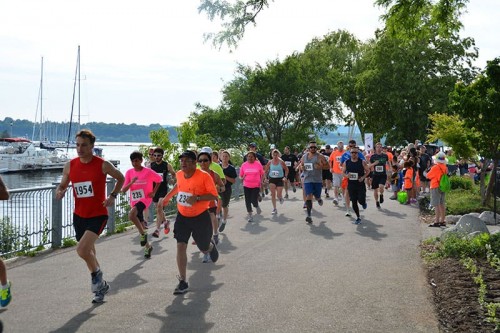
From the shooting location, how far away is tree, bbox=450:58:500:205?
16858 millimetres

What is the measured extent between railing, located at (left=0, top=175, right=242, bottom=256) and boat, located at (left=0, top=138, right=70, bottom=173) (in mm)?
72555

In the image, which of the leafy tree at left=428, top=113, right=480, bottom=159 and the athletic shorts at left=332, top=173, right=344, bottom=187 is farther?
the leafy tree at left=428, top=113, right=480, bottom=159

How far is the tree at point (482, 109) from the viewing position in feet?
55.3

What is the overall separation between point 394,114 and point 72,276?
4210 cm

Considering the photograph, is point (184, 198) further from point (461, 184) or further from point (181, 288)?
point (461, 184)

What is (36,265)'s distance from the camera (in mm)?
10008

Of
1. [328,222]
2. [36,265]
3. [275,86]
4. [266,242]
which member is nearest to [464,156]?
[328,222]

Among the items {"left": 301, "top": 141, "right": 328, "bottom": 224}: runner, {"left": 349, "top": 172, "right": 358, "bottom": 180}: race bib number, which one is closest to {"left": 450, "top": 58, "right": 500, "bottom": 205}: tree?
{"left": 349, "top": 172, "right": 358, "bottom": 180}: race bib number

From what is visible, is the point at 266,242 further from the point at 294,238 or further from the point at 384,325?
the point at 384,325

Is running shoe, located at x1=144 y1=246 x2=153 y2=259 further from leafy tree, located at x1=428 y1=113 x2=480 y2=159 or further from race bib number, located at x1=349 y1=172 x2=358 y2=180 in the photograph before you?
leafy tree, located at x1=428 y1=113 x2=480 y2=159

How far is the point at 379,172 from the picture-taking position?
19.6 m

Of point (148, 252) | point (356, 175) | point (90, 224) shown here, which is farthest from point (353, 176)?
point (90, 224)

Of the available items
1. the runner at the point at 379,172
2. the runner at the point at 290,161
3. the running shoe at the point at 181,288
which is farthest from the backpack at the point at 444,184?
the runner at the point at 290,161

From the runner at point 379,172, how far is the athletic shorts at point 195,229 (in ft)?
36.5
